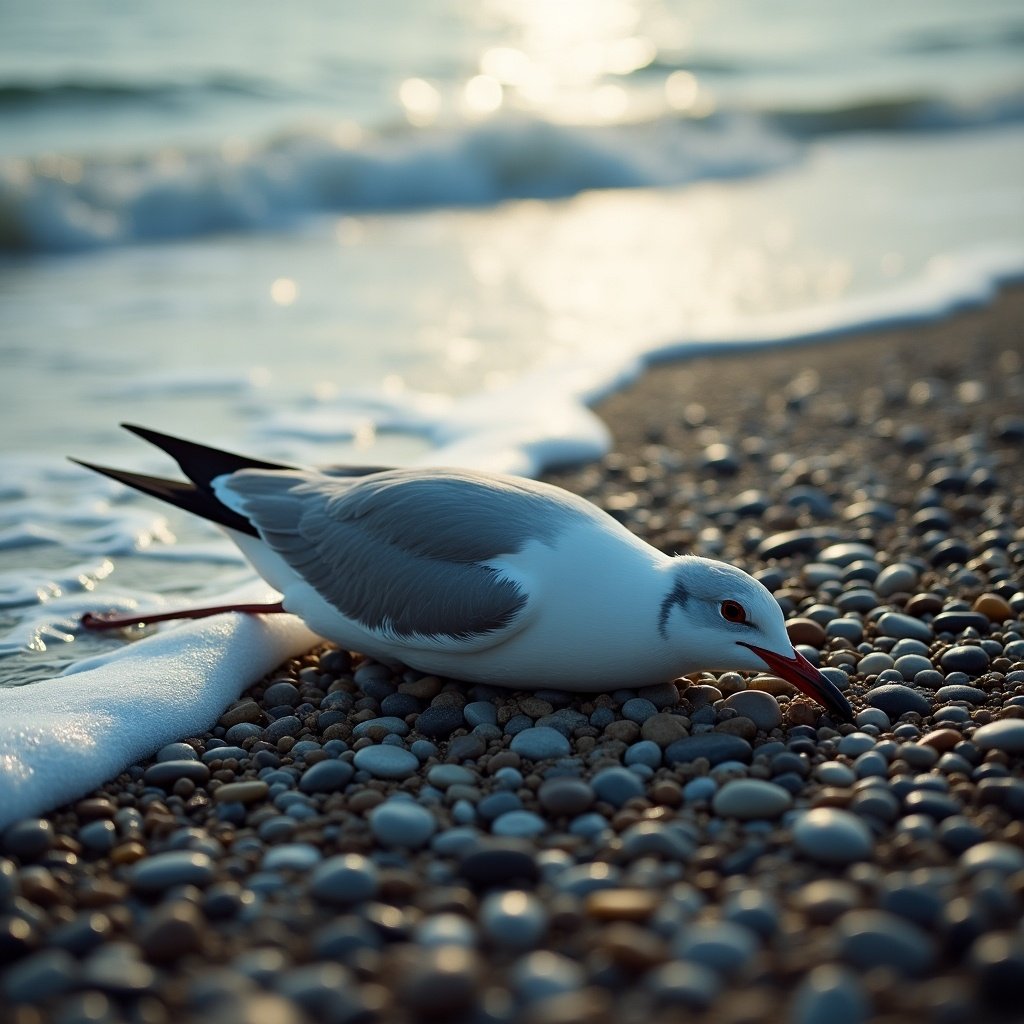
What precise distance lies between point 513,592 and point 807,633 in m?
1.17

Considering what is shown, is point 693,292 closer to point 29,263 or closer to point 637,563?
point 29,263

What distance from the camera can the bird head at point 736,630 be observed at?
356cm

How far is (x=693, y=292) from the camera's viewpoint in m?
9.55

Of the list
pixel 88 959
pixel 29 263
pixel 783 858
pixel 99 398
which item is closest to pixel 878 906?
pixel 783 858

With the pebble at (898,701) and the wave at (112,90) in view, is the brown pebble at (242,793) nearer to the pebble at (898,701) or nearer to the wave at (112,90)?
the pebble at (898,701)

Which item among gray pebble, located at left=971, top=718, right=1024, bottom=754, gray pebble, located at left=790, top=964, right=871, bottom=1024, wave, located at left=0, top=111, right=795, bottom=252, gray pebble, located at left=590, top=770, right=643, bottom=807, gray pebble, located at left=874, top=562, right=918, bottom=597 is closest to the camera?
gray pebble, located at left=790, top=964, right=871, bottom=1024

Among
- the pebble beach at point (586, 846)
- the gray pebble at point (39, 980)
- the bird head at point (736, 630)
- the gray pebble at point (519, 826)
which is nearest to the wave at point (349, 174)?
the pebble beach at point (586, 846)

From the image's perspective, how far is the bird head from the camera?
11.7 ft

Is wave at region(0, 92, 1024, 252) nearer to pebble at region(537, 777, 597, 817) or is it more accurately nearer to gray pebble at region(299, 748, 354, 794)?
gray pebble at region(299, 748, 354, 794)

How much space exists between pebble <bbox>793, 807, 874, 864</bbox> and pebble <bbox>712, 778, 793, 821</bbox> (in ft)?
0.48

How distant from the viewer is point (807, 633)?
418 cm

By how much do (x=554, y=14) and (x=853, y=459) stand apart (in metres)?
19.5

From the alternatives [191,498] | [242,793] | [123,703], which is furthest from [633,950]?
[191,498]

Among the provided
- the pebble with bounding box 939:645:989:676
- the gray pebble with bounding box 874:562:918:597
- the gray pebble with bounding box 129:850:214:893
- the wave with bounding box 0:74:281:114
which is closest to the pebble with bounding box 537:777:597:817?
the gray pebble with bounding box 129:850:214:893
